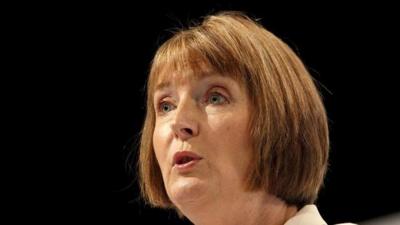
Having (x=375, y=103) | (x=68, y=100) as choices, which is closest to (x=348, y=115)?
(x=375, y=103)

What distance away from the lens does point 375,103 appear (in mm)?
2617

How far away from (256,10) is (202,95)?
133 cm

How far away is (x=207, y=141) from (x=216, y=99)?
0.09 meters

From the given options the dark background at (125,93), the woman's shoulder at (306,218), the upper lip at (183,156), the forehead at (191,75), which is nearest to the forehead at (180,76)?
the forehead at (191,75)

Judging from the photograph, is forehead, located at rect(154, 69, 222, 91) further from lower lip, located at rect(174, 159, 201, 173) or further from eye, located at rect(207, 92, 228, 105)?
lower lip, located at rect(174, 159, 201, 173)

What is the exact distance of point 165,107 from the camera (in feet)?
4.60

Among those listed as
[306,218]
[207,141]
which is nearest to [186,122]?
[207,141]

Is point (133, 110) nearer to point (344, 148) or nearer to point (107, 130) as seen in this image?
point (107, 130)

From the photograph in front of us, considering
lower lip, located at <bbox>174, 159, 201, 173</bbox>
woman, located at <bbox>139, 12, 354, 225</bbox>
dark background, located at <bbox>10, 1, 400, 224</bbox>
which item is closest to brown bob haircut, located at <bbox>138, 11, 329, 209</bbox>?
woman, located at <bbox>139, 12, 354, 225</bbox>

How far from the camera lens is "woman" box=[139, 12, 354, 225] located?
1.27 metres

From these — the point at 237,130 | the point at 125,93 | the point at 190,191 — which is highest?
the point at 237,130

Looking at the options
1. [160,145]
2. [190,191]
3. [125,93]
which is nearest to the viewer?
[190,191]

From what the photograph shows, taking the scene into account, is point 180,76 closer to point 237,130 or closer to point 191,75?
point 191,75

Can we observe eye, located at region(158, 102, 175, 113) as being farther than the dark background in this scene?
No
